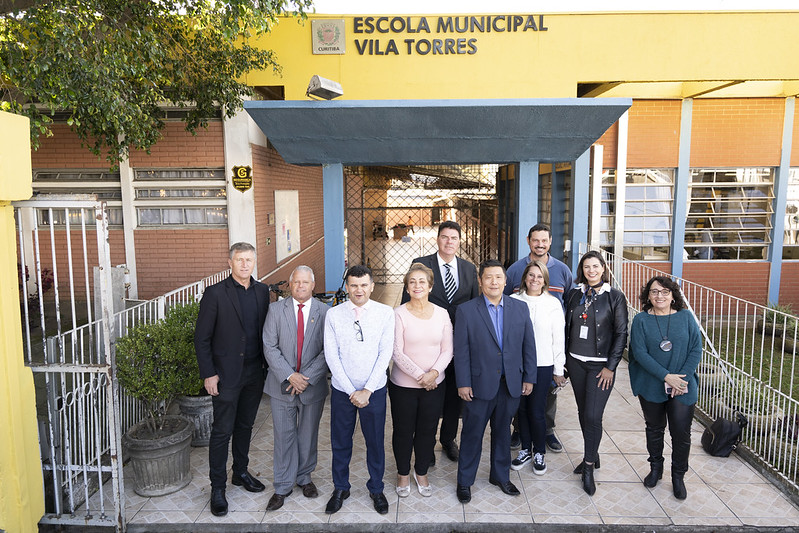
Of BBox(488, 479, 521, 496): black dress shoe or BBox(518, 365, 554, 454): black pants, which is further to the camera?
BBox(518, 365, 554, 454): black pants

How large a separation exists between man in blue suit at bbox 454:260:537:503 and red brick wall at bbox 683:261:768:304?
764 cm

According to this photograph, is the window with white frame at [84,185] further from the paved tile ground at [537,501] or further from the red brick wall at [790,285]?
the red brick wall at [790,285]

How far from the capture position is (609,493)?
4531 mm

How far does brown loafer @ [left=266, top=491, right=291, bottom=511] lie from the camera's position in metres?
4.32

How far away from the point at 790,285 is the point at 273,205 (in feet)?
30.8

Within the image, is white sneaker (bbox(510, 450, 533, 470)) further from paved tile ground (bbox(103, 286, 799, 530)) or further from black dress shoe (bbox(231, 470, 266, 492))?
black dress shoe (bbox(231, 470, 266, 492))

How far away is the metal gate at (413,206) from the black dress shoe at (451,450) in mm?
6823

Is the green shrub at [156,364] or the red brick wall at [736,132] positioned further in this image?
the red brick wall at [736,132]

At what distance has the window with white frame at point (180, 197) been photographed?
8.41 meters

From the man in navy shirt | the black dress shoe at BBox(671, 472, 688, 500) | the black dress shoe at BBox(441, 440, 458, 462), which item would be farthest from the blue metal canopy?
the black dress shoe at BBox(671, 472, 688, 500)

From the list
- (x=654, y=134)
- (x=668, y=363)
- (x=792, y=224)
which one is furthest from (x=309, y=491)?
(x=792, y=224)

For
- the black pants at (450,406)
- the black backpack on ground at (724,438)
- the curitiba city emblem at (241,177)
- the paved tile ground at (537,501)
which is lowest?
the paved tile ground at (537,501)

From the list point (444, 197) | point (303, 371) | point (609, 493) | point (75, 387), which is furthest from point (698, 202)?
point (75, 387)

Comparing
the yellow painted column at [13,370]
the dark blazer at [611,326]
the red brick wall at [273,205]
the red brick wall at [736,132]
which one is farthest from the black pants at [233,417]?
the red brick wall at [736,132]
